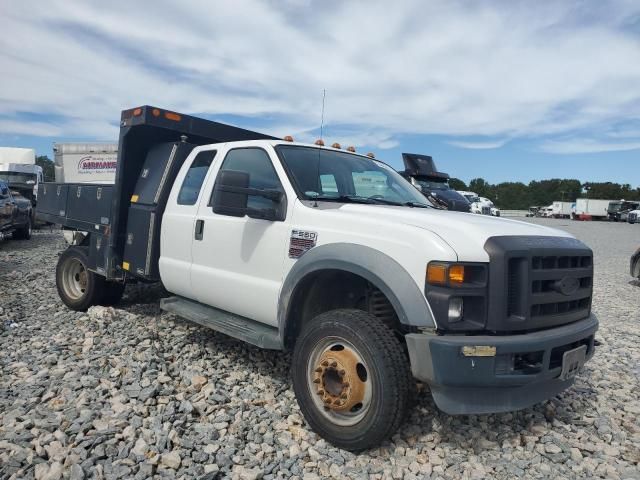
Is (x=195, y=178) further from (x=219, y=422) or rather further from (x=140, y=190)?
(x=219, y=422)

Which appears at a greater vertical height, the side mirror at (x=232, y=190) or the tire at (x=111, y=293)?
the side mirror at (x=232, y=190)

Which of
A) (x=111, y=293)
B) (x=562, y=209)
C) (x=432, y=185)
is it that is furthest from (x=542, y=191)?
(x=111, y=293)

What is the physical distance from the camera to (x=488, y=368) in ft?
8.86

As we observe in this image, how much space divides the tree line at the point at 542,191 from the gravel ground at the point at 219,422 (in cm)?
8604

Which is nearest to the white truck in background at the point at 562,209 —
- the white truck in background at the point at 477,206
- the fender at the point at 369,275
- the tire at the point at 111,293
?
the white truck in background at the point at 477,206

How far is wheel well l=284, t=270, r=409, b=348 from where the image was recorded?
326 cm

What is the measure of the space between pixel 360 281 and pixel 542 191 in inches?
4190

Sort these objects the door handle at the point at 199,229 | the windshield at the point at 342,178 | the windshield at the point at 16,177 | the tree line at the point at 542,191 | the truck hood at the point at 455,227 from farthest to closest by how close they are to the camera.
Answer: the tree line at the point at 542,191 < the windshield at the point at 16,177 < the door handle at the point at 199,229 < the windshield at the point at 342,178 < the truck hood at the point at 455,227

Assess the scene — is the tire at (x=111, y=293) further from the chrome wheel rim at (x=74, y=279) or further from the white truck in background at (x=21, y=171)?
the white truck in background at (x=21, y=171)

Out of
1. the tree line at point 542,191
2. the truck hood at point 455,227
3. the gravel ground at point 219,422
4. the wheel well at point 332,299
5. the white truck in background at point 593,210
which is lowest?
the gravel ground at point 219,422

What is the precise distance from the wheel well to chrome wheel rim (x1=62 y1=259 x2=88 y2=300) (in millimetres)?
3630

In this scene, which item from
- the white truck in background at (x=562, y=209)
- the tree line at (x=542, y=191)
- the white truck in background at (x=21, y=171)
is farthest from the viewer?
the tree line at (x=542, y=191)

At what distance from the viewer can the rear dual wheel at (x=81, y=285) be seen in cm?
575

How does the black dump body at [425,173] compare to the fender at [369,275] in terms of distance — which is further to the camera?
the black dump body at [425,173]
